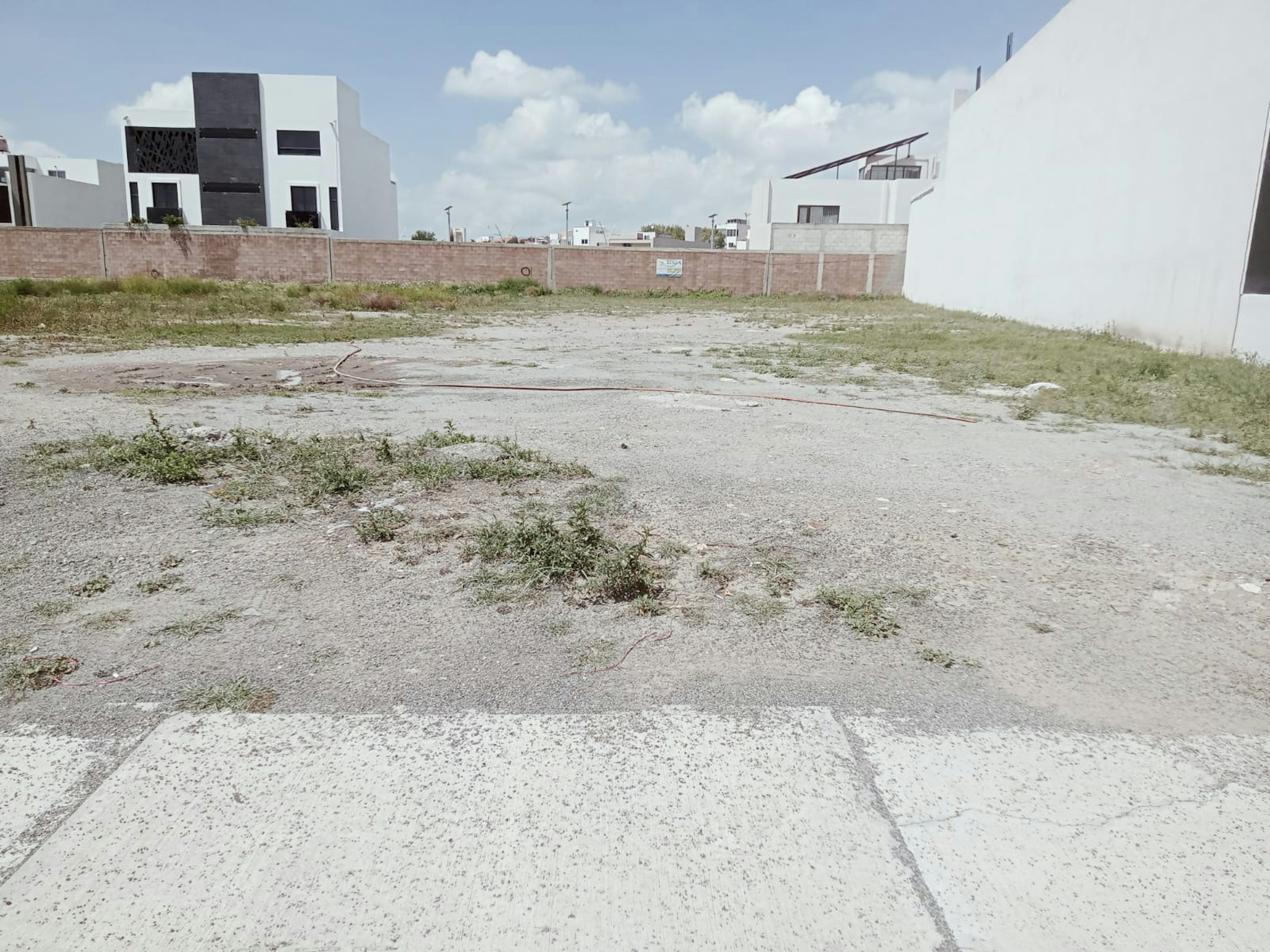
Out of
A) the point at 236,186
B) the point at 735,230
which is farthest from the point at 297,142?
the point at 735,230

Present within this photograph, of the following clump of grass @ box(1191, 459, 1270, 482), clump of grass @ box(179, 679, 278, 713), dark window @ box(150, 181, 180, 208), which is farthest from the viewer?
dark window @ box(150, 181, 180, 208)

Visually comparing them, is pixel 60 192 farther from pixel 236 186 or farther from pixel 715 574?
pixel 715 574

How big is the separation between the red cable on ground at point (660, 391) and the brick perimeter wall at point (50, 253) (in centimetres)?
2998

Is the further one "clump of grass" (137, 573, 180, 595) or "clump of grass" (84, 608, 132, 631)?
"clump of grass" (137, 573, 180, 595)

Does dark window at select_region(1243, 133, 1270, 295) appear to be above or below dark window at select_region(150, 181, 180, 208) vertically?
below

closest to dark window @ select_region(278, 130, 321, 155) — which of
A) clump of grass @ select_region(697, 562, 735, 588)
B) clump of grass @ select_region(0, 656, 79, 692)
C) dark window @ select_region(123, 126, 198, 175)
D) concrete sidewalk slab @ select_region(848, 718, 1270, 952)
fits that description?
dark window @ select_region(123, 126, 198, 175)

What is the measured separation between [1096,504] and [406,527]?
4.14 metres

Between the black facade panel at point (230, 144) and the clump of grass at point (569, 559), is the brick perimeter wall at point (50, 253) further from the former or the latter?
the clump of grass at point (569, 559)

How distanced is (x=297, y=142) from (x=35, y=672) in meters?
54.9

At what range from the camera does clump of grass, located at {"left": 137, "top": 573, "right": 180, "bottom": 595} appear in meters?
3.66

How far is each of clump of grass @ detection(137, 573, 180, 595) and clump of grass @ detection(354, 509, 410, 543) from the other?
86 centimetres

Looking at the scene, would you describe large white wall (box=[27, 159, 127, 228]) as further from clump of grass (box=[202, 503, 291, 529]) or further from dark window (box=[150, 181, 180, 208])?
clump of grass (box=[202, 503, 291, 529])

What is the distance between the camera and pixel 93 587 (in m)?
3.67

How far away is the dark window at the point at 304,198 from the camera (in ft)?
167
